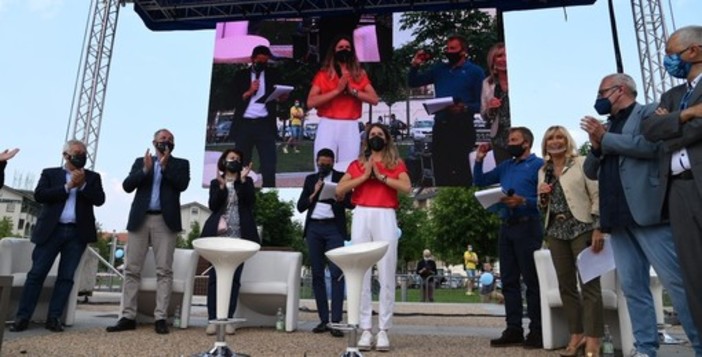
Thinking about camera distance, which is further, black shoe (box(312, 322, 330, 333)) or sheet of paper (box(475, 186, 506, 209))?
black shoe (box(312, 322, 330, 333))

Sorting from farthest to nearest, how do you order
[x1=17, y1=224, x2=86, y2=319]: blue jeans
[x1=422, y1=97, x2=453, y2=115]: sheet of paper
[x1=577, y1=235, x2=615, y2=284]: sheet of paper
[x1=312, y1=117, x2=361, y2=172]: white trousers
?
[x1=422, y1=97, x2=453, y2=115]: sheet of paper < [x1=312, y1=117, x2=361, y2=172]: white trousers < [x1=17, y1=224, x2=86, y2=319]: blue jeans < [x1=577, y1=235, x2=615, y2=284]: sheet of paper

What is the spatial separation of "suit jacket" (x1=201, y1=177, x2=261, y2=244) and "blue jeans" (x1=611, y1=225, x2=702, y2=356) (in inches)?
116

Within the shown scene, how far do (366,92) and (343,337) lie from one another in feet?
20.4

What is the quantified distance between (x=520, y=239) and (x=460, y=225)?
2492 cm

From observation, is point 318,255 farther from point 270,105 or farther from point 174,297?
point 270,105

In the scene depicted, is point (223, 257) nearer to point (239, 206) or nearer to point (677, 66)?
point (239, 206)

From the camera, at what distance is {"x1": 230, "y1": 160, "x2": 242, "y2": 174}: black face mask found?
15.3ft

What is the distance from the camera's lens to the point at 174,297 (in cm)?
514

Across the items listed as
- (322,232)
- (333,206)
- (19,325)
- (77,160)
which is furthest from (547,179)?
(19,325)

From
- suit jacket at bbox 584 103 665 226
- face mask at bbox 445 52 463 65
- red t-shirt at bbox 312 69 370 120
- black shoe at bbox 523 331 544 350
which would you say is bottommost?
black shoe at bbox 523 331 544 350

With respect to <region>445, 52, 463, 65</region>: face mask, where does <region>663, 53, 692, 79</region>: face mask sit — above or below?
below

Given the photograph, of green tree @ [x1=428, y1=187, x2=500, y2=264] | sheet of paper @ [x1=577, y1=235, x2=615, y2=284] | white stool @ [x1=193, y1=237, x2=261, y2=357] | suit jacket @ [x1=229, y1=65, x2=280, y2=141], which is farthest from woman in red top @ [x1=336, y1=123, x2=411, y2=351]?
green tree @ [x1=428, y1=187, x2=500, y2=264]

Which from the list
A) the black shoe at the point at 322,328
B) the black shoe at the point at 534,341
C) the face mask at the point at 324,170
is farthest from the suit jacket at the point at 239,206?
the black shoe at the point at 534,341

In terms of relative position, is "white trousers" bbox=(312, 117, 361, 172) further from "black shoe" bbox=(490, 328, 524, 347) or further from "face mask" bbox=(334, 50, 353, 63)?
"black shoe" bbox=(490, 328, 524, 347)
